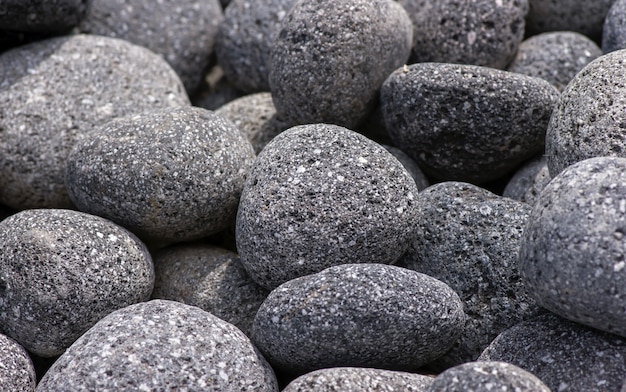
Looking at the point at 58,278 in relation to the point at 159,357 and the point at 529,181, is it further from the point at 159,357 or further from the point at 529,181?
the point at 529,181

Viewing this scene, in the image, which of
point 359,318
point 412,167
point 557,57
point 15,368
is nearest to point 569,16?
point 557,57

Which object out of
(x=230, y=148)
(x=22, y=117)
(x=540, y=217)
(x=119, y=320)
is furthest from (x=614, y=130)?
(x=22, y=117)

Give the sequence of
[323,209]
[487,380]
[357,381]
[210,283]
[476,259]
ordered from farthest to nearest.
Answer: [210,283] < [476,259] < [323,209] < [357,381] < [487,380]

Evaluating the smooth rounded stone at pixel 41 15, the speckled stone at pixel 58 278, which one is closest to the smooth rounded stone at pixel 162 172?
the speckled stone at pixel 58 278

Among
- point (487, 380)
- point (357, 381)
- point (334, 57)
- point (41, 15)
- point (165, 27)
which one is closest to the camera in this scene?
point (487, 380)

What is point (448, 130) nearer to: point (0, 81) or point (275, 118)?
point (275, 118)

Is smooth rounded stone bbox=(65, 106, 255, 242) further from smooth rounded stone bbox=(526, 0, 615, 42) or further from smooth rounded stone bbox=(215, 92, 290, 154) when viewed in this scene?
smooth rounded stone bbox=(526, 0, 615, 42)

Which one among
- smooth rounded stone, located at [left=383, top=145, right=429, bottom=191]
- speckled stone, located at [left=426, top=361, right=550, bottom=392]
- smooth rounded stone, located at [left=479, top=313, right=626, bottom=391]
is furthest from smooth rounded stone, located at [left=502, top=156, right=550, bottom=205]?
speckled stone, located at [left=426, top=361, right=550, bottom=392]

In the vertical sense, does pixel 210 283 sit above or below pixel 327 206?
below
